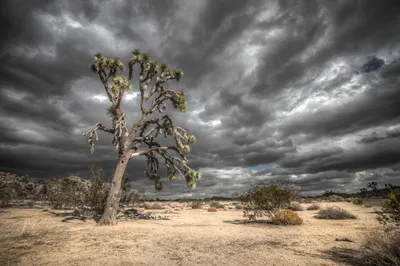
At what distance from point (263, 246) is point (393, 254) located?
3334mm

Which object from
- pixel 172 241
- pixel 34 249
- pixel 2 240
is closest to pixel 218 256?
pixel 172 241

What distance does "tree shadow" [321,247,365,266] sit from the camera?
529 cm

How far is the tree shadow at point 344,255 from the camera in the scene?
5285 millimetres

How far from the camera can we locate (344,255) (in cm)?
588

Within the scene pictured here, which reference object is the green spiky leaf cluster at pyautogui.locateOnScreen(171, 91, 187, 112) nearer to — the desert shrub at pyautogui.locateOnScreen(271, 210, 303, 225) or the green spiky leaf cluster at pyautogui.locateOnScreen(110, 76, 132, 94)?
the green spiky leaf cluster at pyautogui.locateOnScreen(110, 76, 132, 94)

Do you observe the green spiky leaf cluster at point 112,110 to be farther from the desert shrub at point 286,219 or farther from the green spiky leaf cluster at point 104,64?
the desert shrub at point 286,219

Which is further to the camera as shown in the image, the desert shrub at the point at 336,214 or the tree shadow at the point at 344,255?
the desert shrub at the point at 336,214

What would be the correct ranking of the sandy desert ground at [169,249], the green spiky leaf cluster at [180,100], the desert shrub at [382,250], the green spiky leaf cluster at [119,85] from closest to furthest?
the desert shrub at [382,250] → the sandy desert ground at [169,249] → the green spiky leaf cluster at [119,85] → the green spiky leaf cluster at [180,100]

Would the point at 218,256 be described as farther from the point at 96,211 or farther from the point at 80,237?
the point at 96,211

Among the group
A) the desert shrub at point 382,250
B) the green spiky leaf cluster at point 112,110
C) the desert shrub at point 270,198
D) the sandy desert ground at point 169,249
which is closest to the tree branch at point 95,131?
the green spiky leaf cluster at point 112,110

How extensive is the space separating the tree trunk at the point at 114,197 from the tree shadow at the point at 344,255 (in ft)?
32.1

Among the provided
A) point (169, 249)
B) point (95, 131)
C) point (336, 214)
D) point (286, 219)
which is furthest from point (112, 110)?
point (336, 214)

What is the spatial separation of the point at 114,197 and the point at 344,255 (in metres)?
10.4

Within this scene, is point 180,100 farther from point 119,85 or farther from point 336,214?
point 336,214
